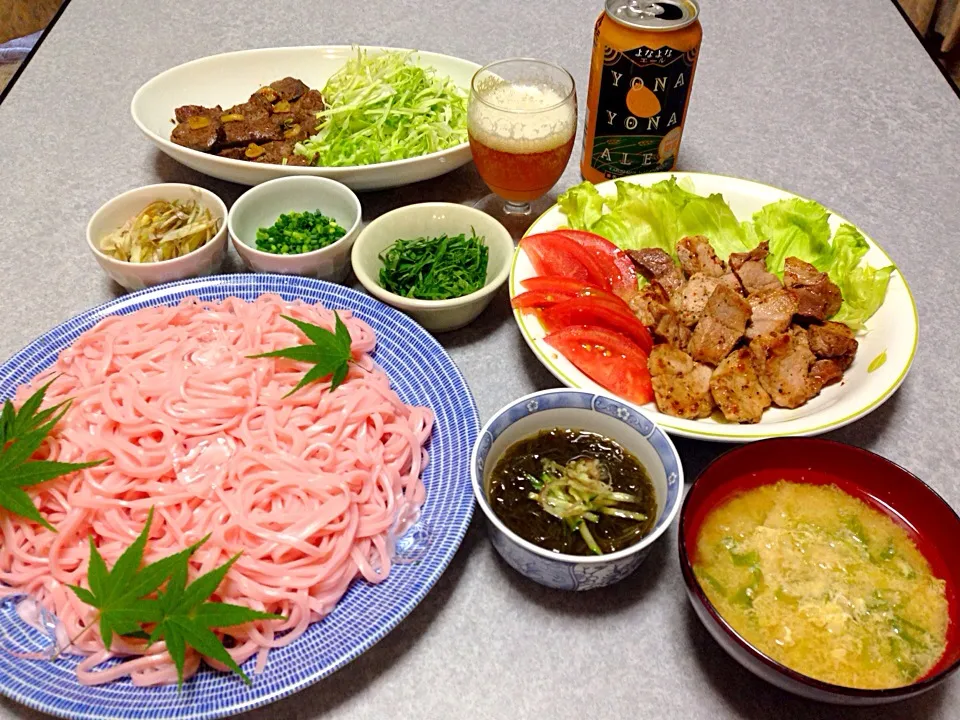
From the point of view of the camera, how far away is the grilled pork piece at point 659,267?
2121 millimetres

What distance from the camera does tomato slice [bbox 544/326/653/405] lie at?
1836mm

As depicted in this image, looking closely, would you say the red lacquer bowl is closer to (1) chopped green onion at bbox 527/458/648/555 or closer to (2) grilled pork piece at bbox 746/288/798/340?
(1) chopped green onion at bbox 527/458/648/555

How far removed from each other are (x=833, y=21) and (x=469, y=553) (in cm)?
337

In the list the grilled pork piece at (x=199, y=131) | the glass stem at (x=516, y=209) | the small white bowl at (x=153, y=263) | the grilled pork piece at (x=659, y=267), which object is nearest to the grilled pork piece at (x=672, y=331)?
the grilled pork piece at (x=659, y=267)

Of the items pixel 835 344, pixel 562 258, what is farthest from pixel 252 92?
pixel 835 344

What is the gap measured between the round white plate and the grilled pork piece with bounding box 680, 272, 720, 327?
938mm

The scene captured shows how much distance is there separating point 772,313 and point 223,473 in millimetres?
1478

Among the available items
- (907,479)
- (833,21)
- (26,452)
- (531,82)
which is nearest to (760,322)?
Result: (907,479)

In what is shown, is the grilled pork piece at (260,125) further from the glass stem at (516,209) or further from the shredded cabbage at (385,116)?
the glass stem at (516,209)

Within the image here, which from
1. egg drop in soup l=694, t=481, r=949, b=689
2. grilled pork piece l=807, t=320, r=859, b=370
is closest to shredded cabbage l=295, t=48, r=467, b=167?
grilled pork piece l=807, t=320, r=859, b=370

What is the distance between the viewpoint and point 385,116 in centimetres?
271

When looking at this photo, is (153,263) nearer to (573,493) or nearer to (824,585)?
(573,493)

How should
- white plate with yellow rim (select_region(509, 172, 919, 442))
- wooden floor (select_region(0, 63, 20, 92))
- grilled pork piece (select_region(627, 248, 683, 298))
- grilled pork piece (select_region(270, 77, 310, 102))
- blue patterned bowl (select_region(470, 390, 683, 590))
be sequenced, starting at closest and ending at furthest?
blue patterned bowl (select_region(470, 390, 683, 590)), white plate with yellow rim (select_region(509, 172, 919, 442)), grilled pork piece (select_region(627, 248, 683, 298)), grilled pork piece (select_region(270, 77, 310, 102)), wooden floor (select_region(0, 63, 20, 92))

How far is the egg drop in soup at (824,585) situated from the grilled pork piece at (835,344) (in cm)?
47
